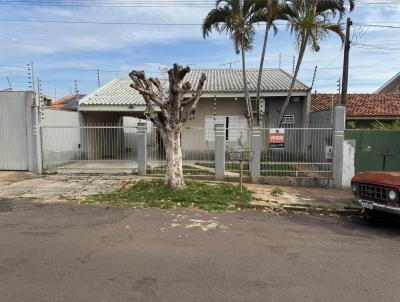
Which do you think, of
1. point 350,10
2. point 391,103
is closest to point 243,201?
point 350,10

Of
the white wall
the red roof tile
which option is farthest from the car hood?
the red roof tile

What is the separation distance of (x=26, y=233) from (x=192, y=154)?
10856 millimetres

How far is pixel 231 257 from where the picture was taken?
558cm

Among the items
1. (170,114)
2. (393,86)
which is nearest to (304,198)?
(170,114)

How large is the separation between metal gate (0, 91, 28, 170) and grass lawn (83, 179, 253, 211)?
5.45 meters

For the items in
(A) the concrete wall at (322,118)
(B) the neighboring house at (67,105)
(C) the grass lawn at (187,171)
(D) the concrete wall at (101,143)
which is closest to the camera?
(C) the grass lawn at (187,171)

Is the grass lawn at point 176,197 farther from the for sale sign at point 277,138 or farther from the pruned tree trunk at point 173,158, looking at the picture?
the for sale sign at point 277,138

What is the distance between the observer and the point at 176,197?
32.1 ft

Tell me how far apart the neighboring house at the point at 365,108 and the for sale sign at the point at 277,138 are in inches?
190

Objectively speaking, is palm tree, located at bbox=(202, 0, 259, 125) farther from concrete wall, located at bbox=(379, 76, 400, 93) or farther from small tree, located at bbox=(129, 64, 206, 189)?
concrete wall, located at bbox=(379, 76, 400, 93)

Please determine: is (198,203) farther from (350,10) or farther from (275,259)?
(350,10)

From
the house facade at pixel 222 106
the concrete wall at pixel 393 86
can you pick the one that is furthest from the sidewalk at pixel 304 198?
the concrete wall at pixel 393 86

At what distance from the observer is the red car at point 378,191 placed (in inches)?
283

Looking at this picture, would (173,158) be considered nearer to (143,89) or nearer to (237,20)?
(143,89)
